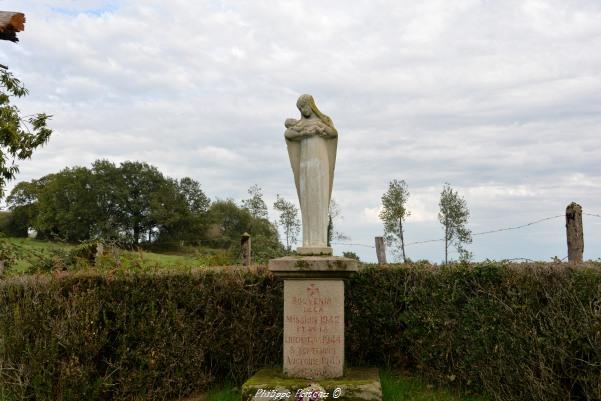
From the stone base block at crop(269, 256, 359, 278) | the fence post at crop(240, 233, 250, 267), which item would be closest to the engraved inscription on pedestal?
the stone base block at crop(269, 256, 359, 278)

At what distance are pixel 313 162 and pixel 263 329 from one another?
9.01 ft

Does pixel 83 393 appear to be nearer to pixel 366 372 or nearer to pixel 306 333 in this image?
pixel 306 333

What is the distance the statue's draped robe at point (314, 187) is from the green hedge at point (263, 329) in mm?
1403

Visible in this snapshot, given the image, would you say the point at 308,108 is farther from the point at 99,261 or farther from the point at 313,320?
the point at 99,261

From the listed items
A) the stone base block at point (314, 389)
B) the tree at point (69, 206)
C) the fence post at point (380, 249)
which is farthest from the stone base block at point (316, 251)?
the tree at point (69, 206)

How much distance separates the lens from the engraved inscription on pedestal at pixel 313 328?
6.78 metres

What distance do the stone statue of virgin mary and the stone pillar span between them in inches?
17.5

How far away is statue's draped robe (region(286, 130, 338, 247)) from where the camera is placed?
7266 millimetres

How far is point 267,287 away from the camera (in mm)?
8273

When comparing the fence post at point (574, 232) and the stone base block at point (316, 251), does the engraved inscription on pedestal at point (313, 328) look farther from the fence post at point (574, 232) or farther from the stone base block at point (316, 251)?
the fence post at point (574, 232)

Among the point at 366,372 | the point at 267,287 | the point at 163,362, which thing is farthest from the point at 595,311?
the point at 163,362

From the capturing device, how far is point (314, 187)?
7281 mm

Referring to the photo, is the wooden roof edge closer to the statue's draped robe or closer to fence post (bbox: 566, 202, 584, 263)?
the statue's draped robe

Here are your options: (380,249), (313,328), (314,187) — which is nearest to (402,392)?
(313,328)
